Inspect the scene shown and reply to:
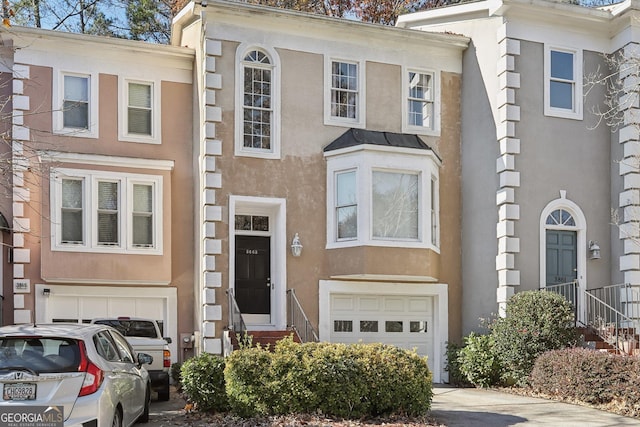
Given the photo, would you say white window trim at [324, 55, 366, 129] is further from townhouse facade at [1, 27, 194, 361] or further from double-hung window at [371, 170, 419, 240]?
townhouse facade at [1, 27, 194, 361]

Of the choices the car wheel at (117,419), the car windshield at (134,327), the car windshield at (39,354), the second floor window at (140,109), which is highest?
the second floor window at (140,109)

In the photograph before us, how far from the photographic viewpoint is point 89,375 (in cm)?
841

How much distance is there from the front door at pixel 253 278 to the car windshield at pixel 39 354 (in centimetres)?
896

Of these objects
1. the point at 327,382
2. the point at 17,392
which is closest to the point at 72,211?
the point at 327,382

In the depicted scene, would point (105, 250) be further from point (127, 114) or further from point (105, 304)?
point (127, 114)

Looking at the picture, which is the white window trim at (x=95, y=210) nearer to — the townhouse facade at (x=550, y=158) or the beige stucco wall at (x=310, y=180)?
the beige stucco wall at (x=310, y=180)

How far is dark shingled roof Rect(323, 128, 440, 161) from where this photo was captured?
17.5 meters

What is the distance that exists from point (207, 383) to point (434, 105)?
10.1 m

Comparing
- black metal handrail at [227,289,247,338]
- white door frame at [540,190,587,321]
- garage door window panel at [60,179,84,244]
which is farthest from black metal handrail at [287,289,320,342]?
white door frame at [540,190,587,321]

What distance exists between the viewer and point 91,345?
8.80 meters

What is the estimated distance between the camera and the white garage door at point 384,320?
1780cm

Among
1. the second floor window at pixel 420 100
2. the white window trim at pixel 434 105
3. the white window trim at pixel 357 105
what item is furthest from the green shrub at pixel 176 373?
the second floor window at pixel 420 100

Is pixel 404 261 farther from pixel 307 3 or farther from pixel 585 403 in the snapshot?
pixel 307 3

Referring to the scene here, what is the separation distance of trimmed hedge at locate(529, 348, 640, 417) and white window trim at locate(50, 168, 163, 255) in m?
9.07
